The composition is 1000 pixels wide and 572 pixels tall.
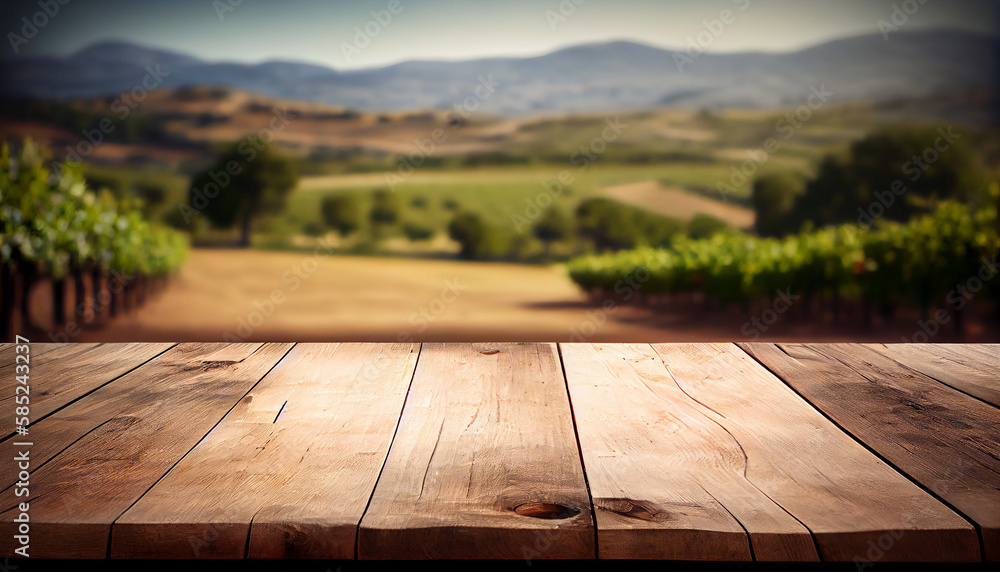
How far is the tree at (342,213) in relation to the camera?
4754mm

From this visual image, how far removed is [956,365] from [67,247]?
3.91m

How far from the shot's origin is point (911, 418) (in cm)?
98

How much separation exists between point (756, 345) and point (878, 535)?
3.04 ft

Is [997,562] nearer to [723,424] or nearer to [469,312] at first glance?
[723,424]

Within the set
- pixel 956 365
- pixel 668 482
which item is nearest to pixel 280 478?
pixel 668 482

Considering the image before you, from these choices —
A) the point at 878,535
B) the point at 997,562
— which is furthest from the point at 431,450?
the point at 997,562

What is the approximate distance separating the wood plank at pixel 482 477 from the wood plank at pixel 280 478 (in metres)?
0.03

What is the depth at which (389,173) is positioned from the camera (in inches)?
185

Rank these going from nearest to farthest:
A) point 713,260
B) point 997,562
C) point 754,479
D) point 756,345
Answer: point 997,562, point 754,479, point 756,345, point 713,260

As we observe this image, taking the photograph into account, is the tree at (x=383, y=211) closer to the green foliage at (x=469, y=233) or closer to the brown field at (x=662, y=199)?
the green foliage at (x=469, y=233)

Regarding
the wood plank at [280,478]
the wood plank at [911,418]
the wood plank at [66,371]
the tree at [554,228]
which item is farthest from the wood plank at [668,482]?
the tree at [554,228]

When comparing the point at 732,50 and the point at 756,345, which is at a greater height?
the point at 732,50

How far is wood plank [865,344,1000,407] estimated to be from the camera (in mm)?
1157

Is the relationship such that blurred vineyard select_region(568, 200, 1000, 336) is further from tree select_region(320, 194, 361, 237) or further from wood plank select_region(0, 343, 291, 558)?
wood plank select_region(0, 343, 291, 558)
